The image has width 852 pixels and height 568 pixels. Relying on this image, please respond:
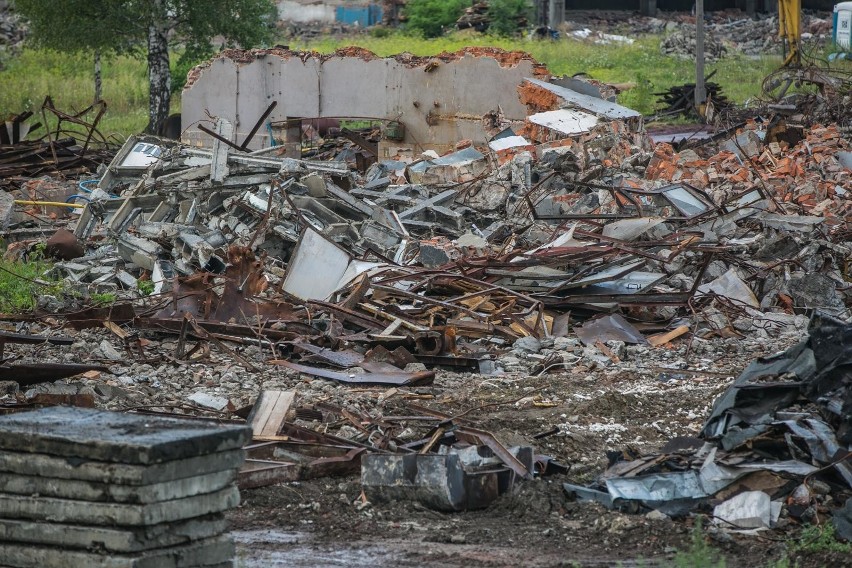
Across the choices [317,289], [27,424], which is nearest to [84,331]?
[317,289]

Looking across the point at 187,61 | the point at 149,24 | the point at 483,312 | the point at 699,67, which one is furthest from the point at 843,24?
the point at 483,312

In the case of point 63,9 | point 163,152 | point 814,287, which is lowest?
point 814,287

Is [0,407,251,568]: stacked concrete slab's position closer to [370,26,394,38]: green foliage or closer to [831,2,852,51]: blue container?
[831,2,852,51]: blue container

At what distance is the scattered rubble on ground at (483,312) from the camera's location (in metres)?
6.68

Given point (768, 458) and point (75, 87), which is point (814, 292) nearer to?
point (768, 458)

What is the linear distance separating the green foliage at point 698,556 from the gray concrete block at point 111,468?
192 cm

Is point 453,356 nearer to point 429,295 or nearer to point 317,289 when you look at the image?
point 429,295

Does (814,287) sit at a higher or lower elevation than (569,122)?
lower

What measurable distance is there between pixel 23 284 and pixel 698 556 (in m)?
9.90

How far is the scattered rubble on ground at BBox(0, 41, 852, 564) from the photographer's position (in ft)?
21.9

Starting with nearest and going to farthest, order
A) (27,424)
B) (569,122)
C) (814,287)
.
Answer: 1. (27,424)
2. (814,287)
3. (569,122)

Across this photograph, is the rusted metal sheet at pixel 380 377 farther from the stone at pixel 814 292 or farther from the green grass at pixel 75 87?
the green grass at pixel 75 87

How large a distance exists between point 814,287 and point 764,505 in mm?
6770

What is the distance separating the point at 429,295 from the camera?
38.0ft
